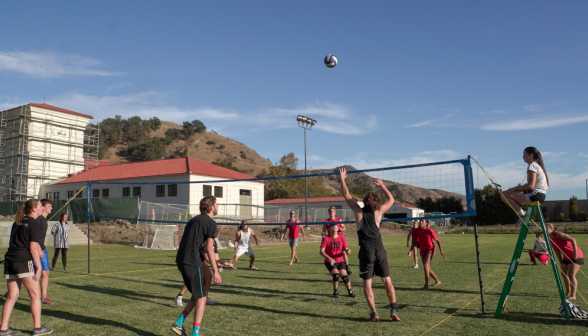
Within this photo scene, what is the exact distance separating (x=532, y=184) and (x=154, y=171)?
44.3 meters

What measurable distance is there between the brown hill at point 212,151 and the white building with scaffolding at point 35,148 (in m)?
52.3

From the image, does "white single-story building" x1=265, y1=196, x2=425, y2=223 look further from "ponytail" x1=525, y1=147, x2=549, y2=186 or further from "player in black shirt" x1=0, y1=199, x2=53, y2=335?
"player in black shirt" x1=0, y1=199, x2=53, y2=335

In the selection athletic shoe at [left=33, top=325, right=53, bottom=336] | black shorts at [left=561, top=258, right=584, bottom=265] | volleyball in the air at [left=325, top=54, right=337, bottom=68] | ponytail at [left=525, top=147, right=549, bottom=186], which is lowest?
athletic shoe at [left=33, top=325, right=53, bottom=336]

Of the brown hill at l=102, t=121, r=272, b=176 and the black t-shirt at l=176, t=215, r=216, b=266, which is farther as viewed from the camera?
the brown hill at l=102, t=121, r=272, b=176

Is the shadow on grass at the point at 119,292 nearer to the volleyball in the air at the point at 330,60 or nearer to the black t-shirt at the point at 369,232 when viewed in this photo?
the black t-shirt at the point at 369,232

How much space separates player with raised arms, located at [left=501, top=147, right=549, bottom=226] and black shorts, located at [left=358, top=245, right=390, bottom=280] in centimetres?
229

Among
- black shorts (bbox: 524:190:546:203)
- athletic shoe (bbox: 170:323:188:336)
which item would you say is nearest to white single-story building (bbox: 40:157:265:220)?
athletic shoe (bbox: 170:323:188:336)

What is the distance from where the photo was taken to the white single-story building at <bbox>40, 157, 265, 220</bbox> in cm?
4122

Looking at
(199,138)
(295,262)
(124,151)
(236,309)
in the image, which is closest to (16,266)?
(236,309)

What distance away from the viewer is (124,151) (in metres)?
114

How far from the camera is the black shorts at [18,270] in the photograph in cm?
597

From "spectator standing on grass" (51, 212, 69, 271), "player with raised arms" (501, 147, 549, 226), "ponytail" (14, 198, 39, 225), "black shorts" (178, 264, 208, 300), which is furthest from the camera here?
"spectator standing on grass" (51, 212, 69, 271)

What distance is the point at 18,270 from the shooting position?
5.98 m

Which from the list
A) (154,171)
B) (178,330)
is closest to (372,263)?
(178,330)
